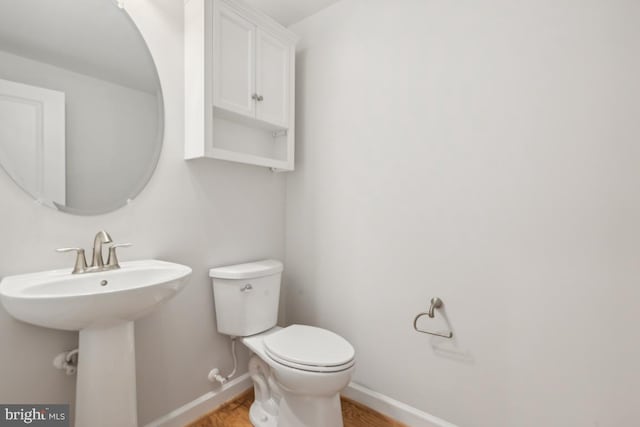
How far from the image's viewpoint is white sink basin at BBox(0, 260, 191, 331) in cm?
86

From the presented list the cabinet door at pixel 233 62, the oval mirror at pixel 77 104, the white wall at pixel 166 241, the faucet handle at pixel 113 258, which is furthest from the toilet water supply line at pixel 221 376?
the cabinet door at pixel 233 62

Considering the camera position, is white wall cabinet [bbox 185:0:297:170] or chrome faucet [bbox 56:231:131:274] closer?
chrome faucet [bbox 56:231:131:274]

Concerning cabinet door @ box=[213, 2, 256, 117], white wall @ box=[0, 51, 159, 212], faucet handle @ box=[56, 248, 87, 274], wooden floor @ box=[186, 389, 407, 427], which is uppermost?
cabinet door @ box=[213, 2, 256, 117]

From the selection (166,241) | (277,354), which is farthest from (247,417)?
(166,241)

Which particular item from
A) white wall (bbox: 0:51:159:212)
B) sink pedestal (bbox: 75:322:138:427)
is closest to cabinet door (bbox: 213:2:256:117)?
white wall (bbox: 0:51:159:212)

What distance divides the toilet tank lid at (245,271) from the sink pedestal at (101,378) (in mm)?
522

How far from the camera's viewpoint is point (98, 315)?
0.93 meters

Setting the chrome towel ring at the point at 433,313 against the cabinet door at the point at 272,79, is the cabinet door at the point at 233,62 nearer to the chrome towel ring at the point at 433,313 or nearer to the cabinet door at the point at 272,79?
the cabinet door at the point at 272,79

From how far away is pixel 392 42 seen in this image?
159 cm

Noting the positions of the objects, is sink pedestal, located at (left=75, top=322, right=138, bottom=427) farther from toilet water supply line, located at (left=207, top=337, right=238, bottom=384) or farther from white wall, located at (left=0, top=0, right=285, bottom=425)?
toilet water supply line, located at (left=207, top=337, right=238, bottom=384)

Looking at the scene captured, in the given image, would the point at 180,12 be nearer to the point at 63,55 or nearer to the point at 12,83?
the point at 63,55

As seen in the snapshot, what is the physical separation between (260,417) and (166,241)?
1001mm

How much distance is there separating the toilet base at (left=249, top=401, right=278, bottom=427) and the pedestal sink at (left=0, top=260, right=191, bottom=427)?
23.5 inches

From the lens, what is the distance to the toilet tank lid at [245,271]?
154 cm
